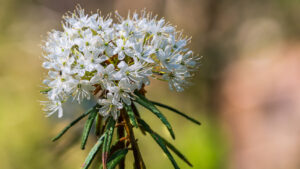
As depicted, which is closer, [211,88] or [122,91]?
[122,91]

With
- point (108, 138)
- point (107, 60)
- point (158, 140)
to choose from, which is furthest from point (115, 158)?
point (107, 60)

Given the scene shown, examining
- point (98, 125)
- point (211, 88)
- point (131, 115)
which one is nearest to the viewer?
point (131, 115)

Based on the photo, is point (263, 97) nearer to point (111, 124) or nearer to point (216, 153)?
point (216, 153)

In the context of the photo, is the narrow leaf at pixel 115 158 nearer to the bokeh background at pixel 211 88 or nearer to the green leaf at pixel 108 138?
the green leaf at pixel 108 138

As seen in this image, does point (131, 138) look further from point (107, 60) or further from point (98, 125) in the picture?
point (107, 60)

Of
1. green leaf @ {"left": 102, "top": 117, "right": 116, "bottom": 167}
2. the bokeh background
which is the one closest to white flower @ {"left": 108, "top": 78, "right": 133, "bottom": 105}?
green leaf @ {"left": 102, "top": 117, "right": 116, "bottom": 167}

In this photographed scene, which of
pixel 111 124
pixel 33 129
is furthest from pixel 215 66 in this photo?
pixel 111 124

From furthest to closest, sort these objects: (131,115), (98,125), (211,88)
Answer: (211,88), (98,125), (131,115)
